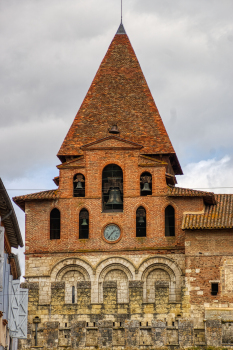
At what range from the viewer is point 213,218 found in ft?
202

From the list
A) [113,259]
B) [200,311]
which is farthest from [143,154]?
[200,311]

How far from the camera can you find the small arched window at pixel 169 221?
6331cm

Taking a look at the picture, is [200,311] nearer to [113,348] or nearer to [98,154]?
[113,348]

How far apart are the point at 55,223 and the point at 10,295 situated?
14201mm

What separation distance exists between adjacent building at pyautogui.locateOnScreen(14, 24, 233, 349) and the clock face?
2.3 inches

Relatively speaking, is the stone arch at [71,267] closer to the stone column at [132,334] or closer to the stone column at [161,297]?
the stone column at [161,297]

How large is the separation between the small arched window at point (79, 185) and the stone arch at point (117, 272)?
4567 millimetres

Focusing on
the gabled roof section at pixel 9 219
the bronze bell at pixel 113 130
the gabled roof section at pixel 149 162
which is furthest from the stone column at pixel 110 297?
the gabled roof section at pixel 9 219

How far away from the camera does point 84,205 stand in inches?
2518

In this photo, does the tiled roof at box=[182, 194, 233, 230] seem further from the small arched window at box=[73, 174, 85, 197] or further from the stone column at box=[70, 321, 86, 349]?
the stone column at box=[70, 321, 86, 349]

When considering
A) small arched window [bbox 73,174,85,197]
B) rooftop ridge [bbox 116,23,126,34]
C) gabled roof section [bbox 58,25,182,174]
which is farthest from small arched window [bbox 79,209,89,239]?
rooftop ridge [bbox 116,23,126,34]

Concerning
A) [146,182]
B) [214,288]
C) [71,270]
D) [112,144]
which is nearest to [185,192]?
[146,182]

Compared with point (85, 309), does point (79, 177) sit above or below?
above

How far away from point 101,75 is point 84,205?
10229mm
